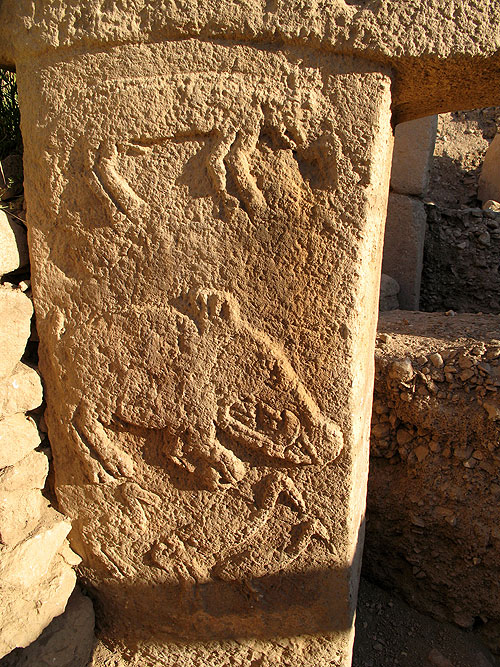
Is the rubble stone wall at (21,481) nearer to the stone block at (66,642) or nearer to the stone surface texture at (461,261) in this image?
the stone block at (66,642)

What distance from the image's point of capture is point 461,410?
2.12 metres

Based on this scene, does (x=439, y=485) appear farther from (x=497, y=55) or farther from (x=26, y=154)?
(x=26, y=154)

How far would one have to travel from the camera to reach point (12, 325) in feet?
4.71

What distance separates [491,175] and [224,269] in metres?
4.36

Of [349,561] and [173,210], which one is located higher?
[173,210]

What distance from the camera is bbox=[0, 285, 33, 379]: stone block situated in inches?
55.7

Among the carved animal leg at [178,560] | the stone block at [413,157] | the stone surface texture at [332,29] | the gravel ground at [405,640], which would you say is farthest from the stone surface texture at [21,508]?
the stone block at [413,157]

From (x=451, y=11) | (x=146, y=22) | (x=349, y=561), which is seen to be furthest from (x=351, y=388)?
(x=146, y=22)

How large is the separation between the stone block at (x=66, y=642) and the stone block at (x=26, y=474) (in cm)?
41

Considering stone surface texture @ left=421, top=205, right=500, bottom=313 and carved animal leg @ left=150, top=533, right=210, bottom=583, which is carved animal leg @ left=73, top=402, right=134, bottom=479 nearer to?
carved animal leg @ left=150, top=533, right=210, bottom=583

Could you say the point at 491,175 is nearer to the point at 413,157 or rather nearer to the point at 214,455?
the point at 413,157

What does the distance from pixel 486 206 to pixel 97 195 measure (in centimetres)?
409

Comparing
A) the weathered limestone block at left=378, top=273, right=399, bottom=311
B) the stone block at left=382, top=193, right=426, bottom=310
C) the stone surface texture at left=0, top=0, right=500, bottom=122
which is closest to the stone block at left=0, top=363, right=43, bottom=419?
the stone surface texture at left=0, top=0, right=500, bottom=122

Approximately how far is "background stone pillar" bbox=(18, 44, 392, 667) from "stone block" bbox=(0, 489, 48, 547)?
9cm
